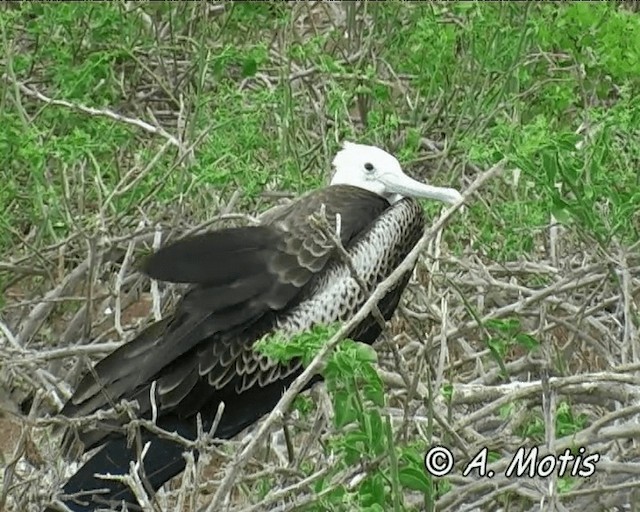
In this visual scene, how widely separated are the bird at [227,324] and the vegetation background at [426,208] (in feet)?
0.37

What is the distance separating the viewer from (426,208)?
166 inches

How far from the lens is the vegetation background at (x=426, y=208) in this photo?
2.91 meters

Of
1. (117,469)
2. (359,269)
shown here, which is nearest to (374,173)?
(359,269)

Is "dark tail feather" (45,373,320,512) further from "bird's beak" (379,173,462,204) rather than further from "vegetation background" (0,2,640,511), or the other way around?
"bird's beak" (379,173,462,204)

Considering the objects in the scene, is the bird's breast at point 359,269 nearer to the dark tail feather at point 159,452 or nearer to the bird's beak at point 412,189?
the bird's beak at point 412,189

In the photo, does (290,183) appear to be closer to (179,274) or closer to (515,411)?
(179,274)

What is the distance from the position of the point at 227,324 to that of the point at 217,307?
44 mm

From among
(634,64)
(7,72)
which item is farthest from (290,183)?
(634,64)

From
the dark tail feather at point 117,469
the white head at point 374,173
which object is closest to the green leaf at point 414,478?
the dark tail feather at point 117,469

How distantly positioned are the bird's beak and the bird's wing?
334 millimetres

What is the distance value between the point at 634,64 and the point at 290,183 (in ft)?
3.68

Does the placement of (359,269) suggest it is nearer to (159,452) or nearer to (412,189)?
(412,189)

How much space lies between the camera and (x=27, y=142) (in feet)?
12.8

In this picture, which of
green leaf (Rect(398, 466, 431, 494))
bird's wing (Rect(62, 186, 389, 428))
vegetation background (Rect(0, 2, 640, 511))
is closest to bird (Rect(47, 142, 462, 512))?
bird's wing (Rect(62, 186, 389, 428))
